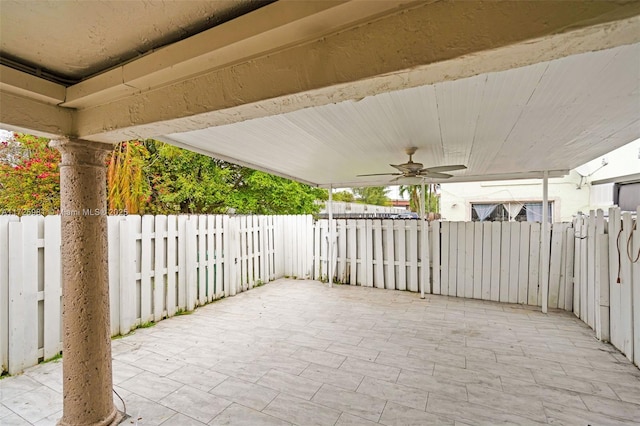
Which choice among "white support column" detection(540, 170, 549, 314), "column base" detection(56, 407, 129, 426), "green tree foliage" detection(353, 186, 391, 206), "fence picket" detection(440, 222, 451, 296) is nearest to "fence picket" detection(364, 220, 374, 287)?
"fence picket" detection(440, 222, 451, 296)

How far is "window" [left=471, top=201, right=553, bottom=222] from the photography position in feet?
29.3

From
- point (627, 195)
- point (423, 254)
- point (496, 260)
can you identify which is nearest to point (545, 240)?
point (496, 260)

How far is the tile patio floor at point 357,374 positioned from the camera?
2104 mm

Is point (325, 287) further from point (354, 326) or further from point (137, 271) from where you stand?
point (137, 271)

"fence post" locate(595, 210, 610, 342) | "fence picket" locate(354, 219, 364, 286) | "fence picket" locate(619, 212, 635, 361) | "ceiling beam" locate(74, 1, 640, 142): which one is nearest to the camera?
"ceiling beam" locate(74, 1, 640, 142)

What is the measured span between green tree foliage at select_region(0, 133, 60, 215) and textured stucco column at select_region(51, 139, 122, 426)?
5057 mm

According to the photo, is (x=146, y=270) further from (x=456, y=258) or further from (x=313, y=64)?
(x=456, y=258)

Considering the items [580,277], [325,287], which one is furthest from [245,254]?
[580,277]

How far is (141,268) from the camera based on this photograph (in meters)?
3.76

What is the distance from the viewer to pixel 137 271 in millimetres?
3703

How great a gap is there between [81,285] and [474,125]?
129 inches

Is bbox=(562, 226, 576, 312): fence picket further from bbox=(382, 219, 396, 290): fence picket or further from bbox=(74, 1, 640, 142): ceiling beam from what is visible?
bbox=(74, 1, 640, 142): ceiling beam

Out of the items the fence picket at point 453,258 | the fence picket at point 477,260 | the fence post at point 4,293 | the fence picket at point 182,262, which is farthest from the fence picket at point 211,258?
the fence picket at point 477,260

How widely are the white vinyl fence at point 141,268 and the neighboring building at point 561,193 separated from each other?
5589mm
